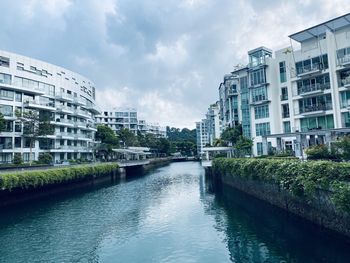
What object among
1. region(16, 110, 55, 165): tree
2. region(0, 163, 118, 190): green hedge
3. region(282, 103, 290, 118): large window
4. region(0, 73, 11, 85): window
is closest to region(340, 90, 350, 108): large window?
region(282, 103, 290, 118): large window

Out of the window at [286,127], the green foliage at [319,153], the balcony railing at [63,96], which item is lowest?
the green foliage at [319,153]

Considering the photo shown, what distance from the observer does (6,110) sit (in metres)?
52.2

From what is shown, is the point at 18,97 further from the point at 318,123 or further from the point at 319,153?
the point at 318,123

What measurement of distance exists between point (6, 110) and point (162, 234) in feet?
150

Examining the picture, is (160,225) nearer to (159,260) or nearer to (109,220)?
(109,220)

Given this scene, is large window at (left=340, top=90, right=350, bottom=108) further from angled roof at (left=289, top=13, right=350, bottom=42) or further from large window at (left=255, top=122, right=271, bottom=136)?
large window at (left=255, top=122, right=271, bottom=136)

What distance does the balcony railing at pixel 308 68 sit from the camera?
41.0 meters

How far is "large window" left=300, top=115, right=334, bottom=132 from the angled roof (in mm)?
11962

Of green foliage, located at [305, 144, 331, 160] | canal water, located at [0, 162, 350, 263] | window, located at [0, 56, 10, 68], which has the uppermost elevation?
window, located at [0, 56, 10, 68]

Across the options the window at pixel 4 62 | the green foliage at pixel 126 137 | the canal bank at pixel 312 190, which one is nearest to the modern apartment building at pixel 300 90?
the canal bank at pixel 312 190

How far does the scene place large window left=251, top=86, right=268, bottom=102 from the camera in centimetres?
4819

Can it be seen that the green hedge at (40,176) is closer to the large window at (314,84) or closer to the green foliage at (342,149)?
the green foliage at (342,149)

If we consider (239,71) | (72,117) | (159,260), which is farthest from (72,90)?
(159,260)

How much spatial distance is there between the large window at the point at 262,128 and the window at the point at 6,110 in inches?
1748
